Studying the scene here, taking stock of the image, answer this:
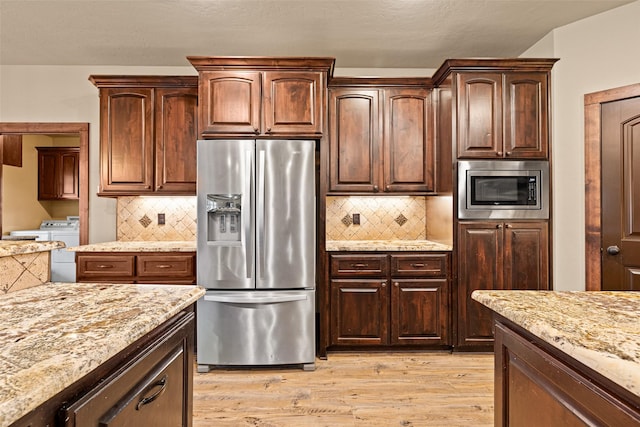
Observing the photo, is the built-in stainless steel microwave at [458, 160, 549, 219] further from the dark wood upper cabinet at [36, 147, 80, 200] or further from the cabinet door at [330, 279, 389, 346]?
the dark wood upper cabinet at [36, 147, 80, 200]

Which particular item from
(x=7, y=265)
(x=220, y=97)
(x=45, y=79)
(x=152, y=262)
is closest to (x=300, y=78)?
(x=220, y=97)

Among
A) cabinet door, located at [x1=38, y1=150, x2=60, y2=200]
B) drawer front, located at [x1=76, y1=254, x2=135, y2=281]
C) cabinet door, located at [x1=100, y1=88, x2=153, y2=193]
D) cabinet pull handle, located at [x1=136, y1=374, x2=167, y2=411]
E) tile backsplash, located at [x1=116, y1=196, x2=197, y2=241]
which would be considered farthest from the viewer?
cabinet door, located at [x1=38, y1=150, x2=60, y2=200]

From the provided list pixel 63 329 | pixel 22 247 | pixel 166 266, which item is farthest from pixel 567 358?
pixel 166 266

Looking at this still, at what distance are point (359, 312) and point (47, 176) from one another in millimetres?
5862

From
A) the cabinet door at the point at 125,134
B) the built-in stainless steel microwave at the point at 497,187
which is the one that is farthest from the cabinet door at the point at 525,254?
the cabinet door at the point at 125,134

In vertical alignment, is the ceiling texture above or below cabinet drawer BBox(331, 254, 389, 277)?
above

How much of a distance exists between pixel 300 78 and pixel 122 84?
5.52ft

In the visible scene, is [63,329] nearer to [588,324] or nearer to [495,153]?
[588,324]

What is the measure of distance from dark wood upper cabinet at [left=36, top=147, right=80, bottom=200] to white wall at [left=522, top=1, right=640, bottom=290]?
22.0 ft

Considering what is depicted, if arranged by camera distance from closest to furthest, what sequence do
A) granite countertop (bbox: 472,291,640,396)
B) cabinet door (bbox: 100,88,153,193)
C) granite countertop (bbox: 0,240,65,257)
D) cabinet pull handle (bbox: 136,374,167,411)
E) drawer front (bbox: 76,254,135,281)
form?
1. granite countertop (bbox: 472,291,640,396)
2. cabinet pull handle (bbox: 136,374,167,411)
3. granite countertop (bbox: 0,240,65,257)
4. drawer front (bbox: 76,254,135,281)
5. cabinet door (bbox: 100,88,153,193)

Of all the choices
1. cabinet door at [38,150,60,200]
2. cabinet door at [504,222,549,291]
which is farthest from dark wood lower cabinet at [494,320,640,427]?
cabinet door at [38,150,60,200]

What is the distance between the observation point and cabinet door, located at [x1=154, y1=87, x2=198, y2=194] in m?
3.40

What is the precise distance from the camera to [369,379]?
2691 millimetres

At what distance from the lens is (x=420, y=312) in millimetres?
3137
